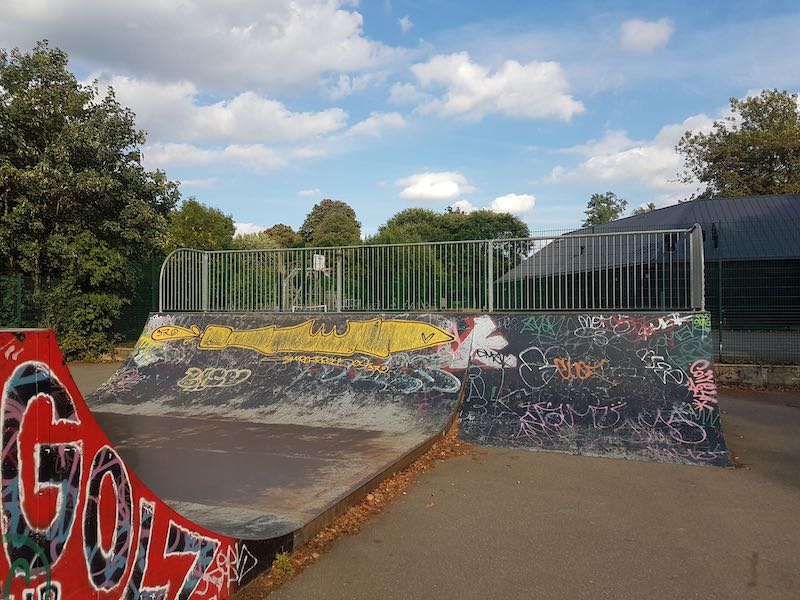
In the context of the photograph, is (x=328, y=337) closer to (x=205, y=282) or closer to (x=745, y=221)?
(x=205, y=282)

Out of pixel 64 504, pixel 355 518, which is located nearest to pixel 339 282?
pixel 355 518

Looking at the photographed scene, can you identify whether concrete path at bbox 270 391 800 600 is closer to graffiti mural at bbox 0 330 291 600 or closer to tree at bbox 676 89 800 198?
graffiti mural at bbox 0 330 291 600

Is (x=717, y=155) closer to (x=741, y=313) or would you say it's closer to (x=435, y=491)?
(x=741, y=313)

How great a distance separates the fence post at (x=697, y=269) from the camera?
779cm

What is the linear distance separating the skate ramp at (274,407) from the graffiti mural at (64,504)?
1215 millimetres

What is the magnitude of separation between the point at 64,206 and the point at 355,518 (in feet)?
47.4

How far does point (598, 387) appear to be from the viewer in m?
7.44

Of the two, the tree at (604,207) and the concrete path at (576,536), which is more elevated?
the tree at (604,207)

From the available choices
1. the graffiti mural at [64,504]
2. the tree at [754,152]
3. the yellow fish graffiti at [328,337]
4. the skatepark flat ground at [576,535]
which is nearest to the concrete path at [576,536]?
the skatepark flat ground at [576,535]

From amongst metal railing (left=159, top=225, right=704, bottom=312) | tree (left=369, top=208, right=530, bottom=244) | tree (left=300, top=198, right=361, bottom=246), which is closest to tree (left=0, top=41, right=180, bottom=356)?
metal railing (left=159, top=225, right=704, bottom=312)

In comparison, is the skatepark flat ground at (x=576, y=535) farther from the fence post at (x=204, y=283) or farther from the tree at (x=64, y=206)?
the tree at (x=64, y=206)

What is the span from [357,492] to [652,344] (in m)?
4.87

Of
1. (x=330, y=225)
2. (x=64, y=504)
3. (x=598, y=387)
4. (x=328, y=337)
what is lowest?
Answer: (x=598, y=387)

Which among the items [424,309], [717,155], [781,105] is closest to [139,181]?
[424,309]
